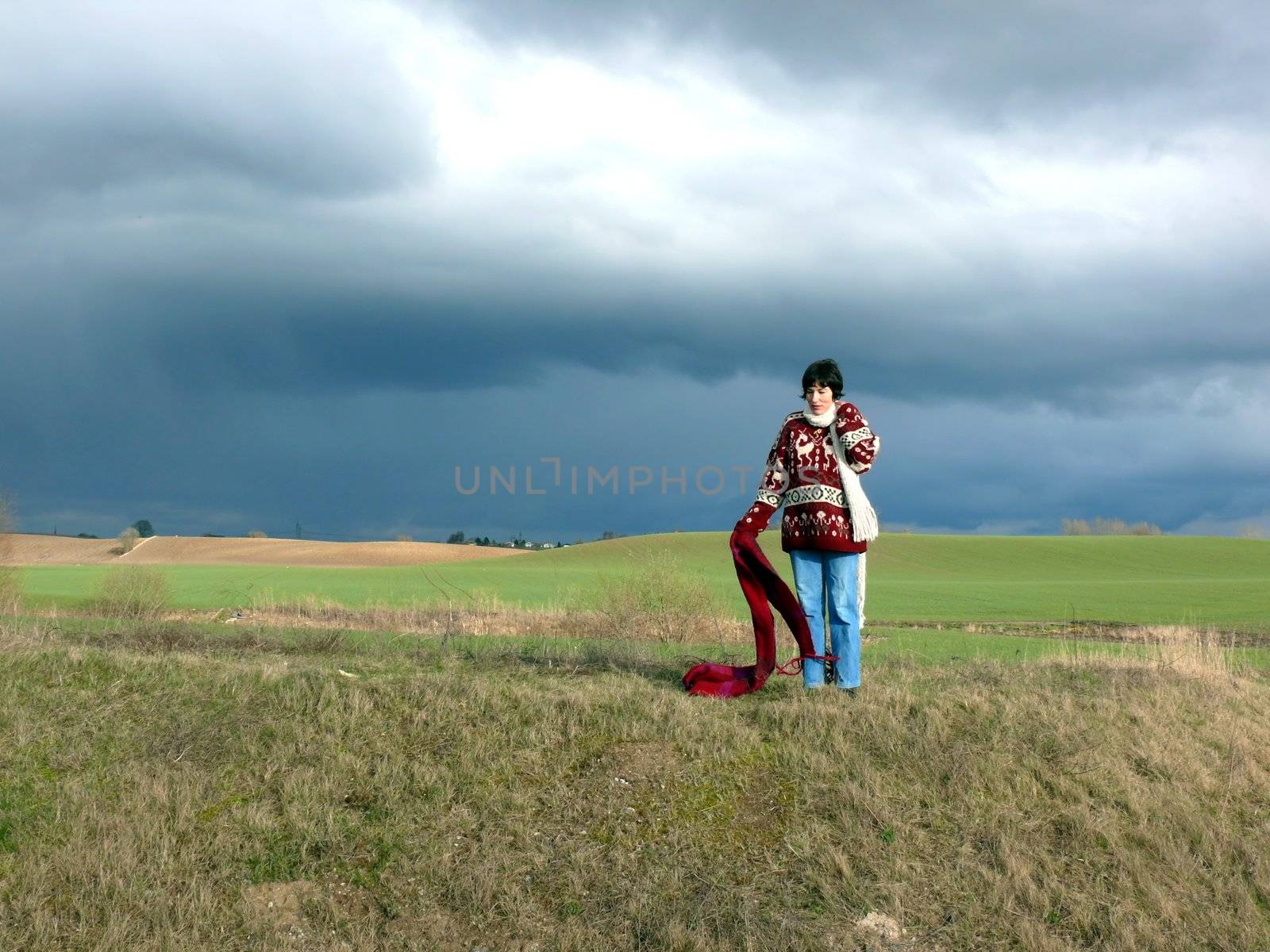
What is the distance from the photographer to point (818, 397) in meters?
9.78

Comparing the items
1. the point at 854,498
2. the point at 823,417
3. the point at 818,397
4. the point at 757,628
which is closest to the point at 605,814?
the point at 757,628

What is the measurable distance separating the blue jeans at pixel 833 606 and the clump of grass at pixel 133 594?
20282mm

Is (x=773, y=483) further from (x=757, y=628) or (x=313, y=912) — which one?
(x=313, y=912)

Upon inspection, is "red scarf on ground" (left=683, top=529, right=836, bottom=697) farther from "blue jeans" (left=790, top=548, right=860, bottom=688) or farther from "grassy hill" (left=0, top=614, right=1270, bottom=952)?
"grassy hill" (left=0, top=614, right=1270, bottom=952)

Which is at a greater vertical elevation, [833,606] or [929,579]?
[833,606]

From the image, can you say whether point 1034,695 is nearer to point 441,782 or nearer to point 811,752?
point 811,752

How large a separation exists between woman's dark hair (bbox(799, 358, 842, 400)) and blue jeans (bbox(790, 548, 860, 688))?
59.7 inches

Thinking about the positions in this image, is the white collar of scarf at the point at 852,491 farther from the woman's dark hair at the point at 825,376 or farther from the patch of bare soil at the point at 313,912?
the patch of bare soil at the point at 313,912

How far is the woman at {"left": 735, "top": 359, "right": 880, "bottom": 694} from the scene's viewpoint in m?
9.55

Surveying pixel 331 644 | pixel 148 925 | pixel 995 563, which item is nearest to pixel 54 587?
pixel 331 644

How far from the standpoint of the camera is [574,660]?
39.6 ft

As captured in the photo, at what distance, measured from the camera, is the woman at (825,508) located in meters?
9.55

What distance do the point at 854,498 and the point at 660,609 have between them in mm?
13659

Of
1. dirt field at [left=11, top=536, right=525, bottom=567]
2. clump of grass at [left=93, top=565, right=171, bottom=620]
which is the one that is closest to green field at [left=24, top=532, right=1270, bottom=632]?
clump of grass at [left=93, top=565, right=171, bottom=620]
